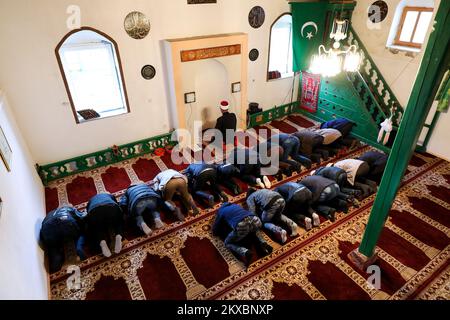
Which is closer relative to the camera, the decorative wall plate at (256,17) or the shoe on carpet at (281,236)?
the shoe on carpet at (281,236)

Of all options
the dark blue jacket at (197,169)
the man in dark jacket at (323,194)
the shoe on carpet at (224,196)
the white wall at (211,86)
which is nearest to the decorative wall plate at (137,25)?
the white wall at (211,86)

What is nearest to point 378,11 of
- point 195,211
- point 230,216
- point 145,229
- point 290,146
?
point 290,146

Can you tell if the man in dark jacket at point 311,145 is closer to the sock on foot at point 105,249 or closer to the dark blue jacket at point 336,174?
the dark blue jacket at point 336,174

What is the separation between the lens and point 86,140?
17.6ft

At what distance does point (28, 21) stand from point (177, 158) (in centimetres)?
326

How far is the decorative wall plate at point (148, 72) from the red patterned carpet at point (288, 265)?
8.67 feet

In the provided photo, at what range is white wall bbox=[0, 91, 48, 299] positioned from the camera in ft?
7.70

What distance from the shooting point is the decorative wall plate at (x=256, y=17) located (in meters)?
6.10

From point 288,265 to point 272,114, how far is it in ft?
15.3

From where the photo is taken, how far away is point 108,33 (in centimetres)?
479

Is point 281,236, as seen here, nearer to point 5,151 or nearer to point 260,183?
point 260,183

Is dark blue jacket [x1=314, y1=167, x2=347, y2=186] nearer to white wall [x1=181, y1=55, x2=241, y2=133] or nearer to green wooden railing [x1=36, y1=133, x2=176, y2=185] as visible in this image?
white wall [x1=181, y1=55, x2=241, y2=133]

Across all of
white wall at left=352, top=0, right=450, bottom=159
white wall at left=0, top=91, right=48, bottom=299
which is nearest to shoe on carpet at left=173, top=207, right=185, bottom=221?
white wall at left=0, top=91, right=48, bottom=299

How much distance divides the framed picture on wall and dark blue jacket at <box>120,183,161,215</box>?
147 centimetres
